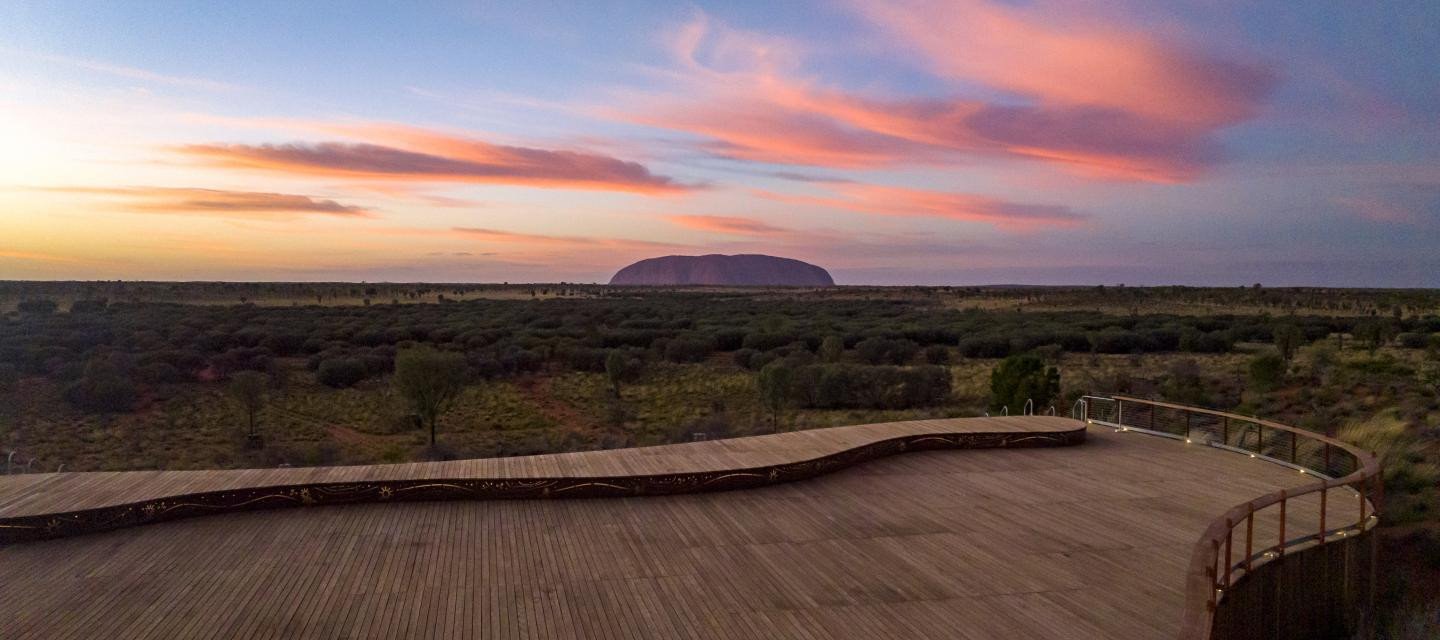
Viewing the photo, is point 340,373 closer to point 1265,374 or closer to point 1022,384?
point 1022,384

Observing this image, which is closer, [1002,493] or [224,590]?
[224,590]

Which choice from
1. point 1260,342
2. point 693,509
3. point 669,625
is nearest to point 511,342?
point 693,509

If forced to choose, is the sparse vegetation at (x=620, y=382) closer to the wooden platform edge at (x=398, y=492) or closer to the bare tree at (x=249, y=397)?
the bare tree at (x=249, y=397)

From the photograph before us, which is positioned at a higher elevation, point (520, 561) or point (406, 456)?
point (520, 561)

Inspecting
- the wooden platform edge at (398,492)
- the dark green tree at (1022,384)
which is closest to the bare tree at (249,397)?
the wooden platform edge at (398,492)

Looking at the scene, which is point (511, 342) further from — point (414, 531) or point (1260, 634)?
point (1260, 634)
